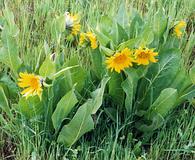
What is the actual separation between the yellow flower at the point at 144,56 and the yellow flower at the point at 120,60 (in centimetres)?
2

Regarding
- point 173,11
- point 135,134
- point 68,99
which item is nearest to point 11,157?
point 68,99

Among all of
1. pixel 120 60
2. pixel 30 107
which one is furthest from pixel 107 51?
pixel 30 107

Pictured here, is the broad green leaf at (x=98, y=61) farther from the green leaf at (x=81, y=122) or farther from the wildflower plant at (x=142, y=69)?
the green leaf at (x=81, y=122)

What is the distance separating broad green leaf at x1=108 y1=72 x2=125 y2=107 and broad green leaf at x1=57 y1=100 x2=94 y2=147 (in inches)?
6.0

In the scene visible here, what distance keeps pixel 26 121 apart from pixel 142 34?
0.47 m

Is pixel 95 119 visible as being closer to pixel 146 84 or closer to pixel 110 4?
pixel 146 84

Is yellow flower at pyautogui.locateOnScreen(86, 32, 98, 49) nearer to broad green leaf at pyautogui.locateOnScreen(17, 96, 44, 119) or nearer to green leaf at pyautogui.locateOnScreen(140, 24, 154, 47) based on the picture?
green leaf at pyautogui.locateOnScreen(140, 24, 154, 47)

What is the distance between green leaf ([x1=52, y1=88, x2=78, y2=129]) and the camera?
1.30 metres

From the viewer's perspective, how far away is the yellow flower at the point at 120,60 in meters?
1.31

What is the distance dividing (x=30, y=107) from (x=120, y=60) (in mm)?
321

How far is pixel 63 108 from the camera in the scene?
1.33 m

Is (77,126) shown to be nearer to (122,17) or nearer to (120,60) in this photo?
(120,60)

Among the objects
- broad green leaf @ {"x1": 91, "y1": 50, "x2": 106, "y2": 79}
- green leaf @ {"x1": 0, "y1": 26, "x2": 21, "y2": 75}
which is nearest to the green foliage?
green leaf @ {"x1": 0, "y1": 26, "x2": 21, "y2": 75}

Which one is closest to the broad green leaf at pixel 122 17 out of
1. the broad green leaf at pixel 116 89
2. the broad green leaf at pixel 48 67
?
the broad green leaf at pixel 116 89
